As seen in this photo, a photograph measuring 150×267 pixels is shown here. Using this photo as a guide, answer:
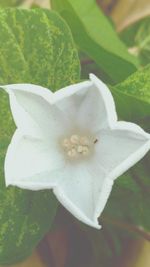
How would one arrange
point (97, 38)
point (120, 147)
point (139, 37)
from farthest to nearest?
point (139, 37)
point (97, 38)
point (120, 147)

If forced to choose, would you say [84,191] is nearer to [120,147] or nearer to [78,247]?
[120,147]

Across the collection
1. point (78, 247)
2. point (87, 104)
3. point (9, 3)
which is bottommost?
point (78, 247)

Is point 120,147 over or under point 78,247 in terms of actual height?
over

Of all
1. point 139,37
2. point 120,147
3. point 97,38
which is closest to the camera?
point 120,147

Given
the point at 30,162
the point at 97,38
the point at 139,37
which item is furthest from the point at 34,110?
the point at 139,37

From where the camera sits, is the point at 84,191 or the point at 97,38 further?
the point at 97,38

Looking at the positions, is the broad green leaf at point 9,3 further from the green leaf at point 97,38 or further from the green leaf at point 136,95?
the green leaf at point 136,95

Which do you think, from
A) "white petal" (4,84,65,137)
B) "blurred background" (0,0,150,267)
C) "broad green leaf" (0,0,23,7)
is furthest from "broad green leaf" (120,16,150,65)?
"white petal" (4,84,65,137)
